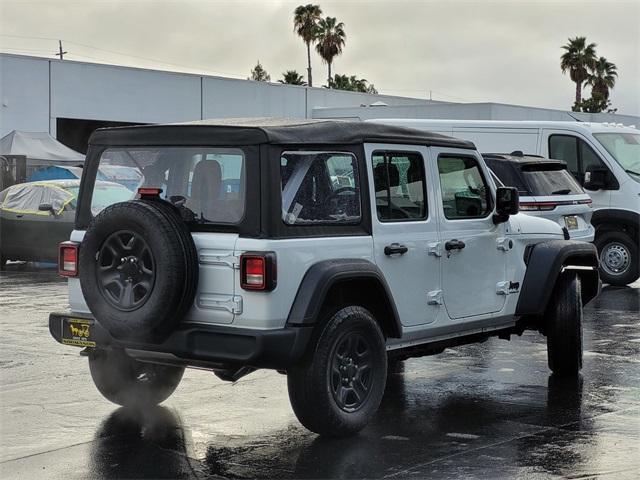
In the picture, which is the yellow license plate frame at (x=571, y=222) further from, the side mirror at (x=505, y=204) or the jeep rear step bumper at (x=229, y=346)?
the jeep rear step bumper at (x=229, y=346)

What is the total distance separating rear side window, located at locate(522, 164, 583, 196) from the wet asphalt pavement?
14.4 feet

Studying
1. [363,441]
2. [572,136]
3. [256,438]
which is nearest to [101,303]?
[256,438]

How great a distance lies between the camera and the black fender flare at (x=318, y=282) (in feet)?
20.7

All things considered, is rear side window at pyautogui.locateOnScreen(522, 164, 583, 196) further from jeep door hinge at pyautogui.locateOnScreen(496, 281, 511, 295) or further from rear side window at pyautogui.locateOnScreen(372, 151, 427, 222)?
rear side window at pyautogui.locateOnScreen(372, 151, 427, 222)

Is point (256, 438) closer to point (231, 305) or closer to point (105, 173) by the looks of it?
point (231, 305)

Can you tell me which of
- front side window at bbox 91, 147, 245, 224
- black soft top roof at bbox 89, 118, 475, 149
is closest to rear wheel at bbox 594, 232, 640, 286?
black soft top roof at bbox 89, 118, 475, 149

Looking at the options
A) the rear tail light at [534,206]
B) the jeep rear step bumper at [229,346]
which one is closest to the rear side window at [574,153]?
the rear tail light at [534,206]

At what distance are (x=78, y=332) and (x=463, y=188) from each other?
9.88 ft

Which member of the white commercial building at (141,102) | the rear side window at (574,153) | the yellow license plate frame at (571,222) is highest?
the white commercial building at (141,102)

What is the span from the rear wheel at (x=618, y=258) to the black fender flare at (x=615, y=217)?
0.20 meters

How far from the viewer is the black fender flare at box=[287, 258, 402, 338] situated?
6.31 metres

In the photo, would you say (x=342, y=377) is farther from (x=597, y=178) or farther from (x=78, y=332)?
(x=597, y=178)

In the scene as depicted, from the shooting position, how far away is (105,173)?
23.5 feet

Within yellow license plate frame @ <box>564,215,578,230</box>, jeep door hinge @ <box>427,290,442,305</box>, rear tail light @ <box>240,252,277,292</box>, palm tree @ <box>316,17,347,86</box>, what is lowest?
jeep door hinge @ <box>427,290,442,305</box>
